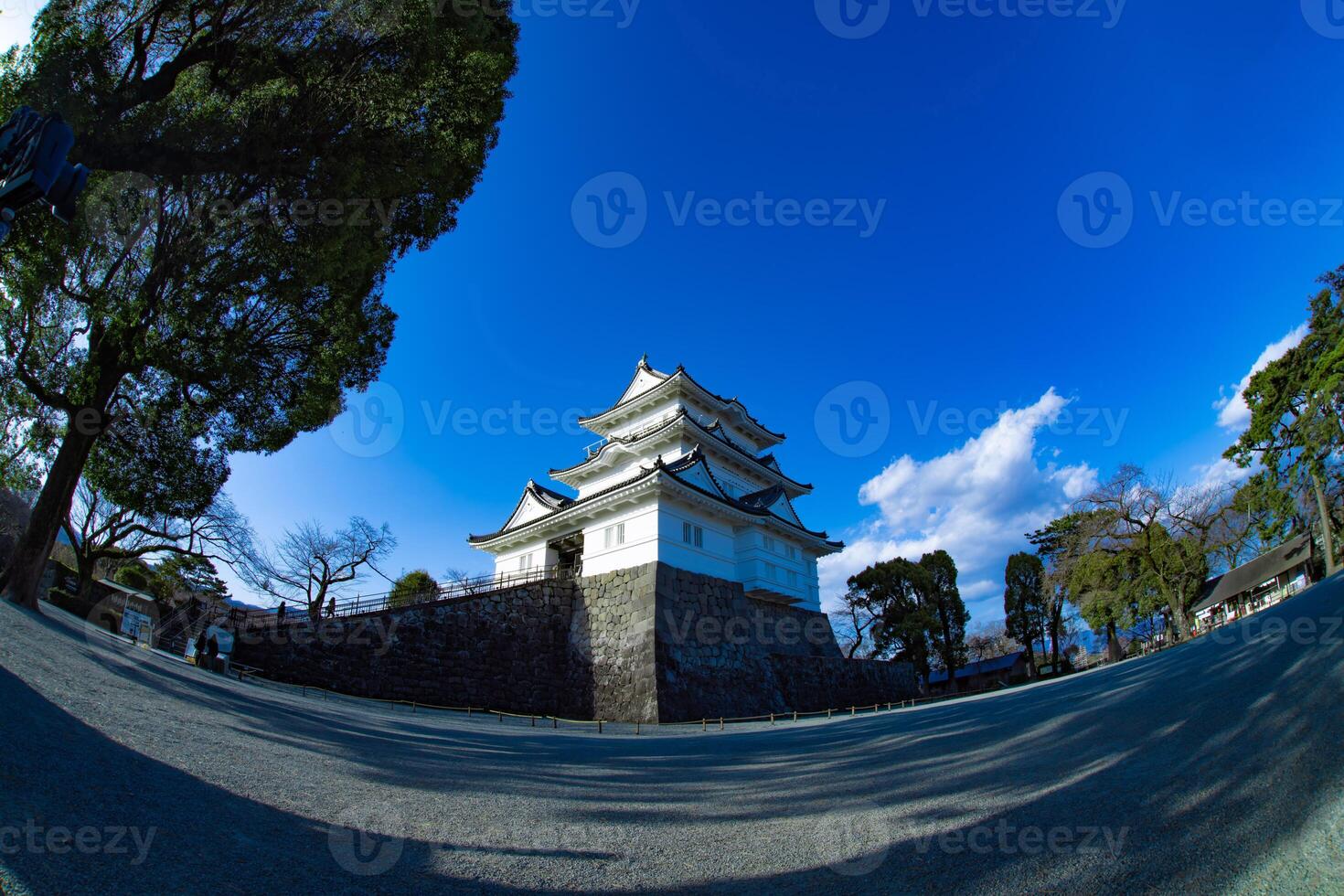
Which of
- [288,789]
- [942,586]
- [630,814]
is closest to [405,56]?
[288,789]

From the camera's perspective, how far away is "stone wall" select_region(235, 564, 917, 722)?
54.0 ft

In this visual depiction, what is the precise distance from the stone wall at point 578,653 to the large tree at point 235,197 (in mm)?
6499

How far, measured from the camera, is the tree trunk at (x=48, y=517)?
38.2ft

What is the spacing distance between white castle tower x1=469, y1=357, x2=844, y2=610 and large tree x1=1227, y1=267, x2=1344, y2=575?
14.8 m

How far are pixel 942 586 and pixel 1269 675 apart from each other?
33.7 metres

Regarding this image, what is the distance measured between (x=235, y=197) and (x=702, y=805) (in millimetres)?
12905

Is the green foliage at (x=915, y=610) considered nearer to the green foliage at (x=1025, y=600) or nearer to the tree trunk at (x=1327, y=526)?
the green foliage at (x=1025, y=600)

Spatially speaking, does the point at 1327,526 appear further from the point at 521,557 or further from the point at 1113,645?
the point at 521,557

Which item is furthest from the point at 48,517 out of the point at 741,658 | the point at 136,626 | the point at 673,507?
the point at 741,658

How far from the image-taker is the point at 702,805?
5.24 m

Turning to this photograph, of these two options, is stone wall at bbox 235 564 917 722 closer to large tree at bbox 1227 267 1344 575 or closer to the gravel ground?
the gravel ground

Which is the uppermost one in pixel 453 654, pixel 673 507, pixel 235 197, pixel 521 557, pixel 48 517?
pixel 235 197

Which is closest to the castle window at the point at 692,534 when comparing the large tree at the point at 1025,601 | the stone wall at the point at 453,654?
the stone wall at the point at 453,654

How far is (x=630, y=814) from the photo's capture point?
16.1 feet
